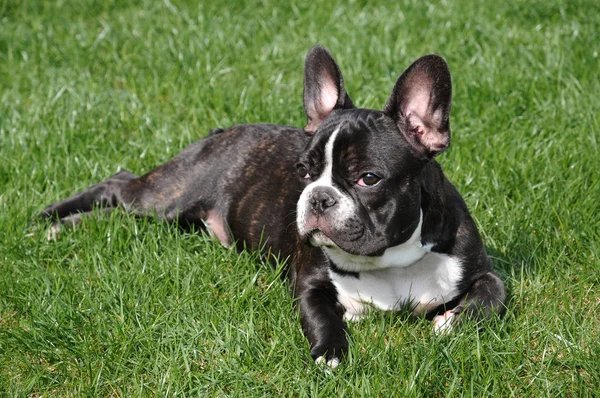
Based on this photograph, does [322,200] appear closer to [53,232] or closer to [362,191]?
[362,191]

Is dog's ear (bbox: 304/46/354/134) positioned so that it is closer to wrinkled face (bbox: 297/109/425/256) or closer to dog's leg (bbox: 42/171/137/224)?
wrinkled face (bbox: 297/109/425/256)

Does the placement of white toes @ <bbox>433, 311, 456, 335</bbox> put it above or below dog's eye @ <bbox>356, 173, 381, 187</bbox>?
below

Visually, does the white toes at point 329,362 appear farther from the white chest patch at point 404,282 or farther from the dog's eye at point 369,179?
the dog's eye at point 369,179

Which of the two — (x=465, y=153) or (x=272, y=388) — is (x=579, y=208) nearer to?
(x=465, y=153)

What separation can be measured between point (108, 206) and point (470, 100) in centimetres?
280

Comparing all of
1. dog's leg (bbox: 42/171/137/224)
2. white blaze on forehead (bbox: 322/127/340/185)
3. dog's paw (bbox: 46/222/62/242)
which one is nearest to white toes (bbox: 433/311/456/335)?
white blaze on forehead (bbox: 322/127/340/185)

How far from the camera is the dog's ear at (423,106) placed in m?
4.25

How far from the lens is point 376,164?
4188mm

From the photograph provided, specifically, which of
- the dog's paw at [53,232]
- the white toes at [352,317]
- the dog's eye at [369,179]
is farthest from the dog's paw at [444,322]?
the dog's paw at [53,232]

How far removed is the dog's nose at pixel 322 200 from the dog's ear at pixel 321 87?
636 mm

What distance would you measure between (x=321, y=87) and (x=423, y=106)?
0.63 metres

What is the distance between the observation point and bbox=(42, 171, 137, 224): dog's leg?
578cm

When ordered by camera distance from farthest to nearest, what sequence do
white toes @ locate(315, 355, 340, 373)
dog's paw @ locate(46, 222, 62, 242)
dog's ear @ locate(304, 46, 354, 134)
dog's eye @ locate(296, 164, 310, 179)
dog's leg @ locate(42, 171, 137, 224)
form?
dog's leg @ locate(42, 171, 137, 224)
dog's paw @ locate(46, 222, 62, 242)
dog's ear @ locate(304, 46, 354, 134)
dog's eye @ locate(296, 164, 310, 179)
white toes @ locate(315, 355, 340, 373)

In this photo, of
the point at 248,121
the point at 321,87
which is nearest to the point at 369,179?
the point at 321,87
